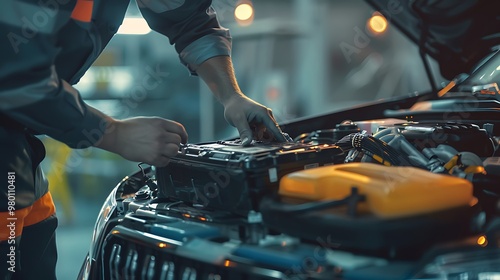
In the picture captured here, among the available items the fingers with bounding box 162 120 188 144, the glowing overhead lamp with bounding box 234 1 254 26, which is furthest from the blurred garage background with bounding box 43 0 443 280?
the fingers with bounding box 162 120 188 144

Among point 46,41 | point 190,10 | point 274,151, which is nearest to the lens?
point 46,41

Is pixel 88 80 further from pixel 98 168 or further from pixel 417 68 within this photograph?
pixel 417 68

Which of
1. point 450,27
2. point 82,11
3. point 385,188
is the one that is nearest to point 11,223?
point 82,11

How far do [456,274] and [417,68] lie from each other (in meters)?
5.13

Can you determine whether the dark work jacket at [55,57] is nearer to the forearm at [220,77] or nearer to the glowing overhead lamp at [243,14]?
the forearm at [220,77]

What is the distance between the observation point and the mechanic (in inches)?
44.3

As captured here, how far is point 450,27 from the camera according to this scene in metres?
2.11

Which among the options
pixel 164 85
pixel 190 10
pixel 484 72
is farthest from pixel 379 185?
pixel 164 85

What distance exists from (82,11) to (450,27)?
4.47 ft

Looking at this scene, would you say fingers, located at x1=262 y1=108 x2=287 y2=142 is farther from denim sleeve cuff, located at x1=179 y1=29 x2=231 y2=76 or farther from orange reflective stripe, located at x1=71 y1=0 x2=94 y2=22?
orange reflective stripe, located at x1=71 y1=0 x2=94 y2=22

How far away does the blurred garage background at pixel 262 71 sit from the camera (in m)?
5.71

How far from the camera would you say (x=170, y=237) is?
3.86ft

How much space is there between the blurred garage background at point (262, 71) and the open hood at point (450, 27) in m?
3.29

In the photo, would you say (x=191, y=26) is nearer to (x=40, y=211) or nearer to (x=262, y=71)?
(x=40, y=211)
